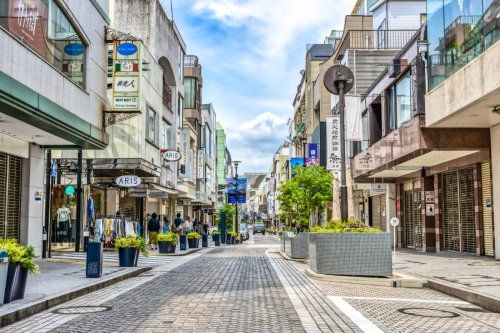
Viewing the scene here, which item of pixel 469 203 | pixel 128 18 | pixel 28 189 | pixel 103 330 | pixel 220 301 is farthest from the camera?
pixel 128 18

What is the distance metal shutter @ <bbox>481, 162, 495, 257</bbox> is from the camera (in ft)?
68.1

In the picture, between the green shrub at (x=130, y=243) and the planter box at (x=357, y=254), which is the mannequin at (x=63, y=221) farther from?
the planter box at (x=357, y=254)

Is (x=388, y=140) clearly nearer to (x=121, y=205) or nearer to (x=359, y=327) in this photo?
(x=121, y=205)

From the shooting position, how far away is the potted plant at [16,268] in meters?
9.12

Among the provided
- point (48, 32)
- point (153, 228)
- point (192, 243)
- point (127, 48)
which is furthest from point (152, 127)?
point (48, 32)

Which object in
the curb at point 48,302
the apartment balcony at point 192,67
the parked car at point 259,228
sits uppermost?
the apartment balcony at point 192,67

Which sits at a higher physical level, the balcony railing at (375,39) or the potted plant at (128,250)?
the balcony railing at (375,39)

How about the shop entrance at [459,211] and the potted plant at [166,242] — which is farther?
the potted plant at [166,242]

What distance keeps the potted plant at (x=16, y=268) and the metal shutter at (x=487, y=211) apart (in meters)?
16.0

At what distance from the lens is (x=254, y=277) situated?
49.8 feet

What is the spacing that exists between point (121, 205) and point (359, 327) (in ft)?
90.4

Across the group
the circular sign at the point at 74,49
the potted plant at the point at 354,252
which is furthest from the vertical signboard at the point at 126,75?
the potted plant at the point at 354,252

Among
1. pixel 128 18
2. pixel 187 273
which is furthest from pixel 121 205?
pixel 187 273

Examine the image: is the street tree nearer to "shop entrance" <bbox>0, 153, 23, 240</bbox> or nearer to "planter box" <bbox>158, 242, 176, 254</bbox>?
"planter box" <bbox>158, 242, 176, 254</bbox>
